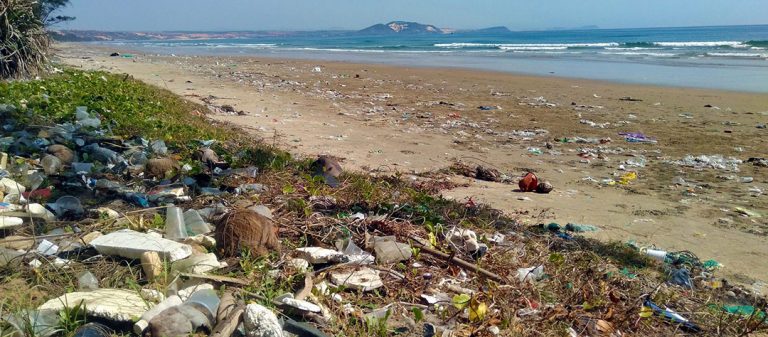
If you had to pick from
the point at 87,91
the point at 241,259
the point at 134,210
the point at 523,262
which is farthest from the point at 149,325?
the point at 87,91

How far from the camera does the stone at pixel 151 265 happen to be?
8.42ft

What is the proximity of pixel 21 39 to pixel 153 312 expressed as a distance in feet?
28.9

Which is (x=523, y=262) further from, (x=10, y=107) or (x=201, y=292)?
(x=10, y=107)

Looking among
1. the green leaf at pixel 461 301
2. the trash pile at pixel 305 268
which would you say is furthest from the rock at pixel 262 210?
the green leaf at pixel 461 301

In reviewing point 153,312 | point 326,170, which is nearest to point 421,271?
point 153,312

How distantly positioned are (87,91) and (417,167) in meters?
A: 4.76

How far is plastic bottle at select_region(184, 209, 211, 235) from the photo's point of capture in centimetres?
318

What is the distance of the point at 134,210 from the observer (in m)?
3.41

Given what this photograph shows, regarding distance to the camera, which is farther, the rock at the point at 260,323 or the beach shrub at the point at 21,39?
the beach shrub at the point at 21,39

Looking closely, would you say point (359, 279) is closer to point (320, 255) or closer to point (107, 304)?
point (320, 255)

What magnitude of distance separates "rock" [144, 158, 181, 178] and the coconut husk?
157 cm

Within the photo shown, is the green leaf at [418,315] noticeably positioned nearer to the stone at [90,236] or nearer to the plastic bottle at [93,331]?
the plastic bottle at [93,331]

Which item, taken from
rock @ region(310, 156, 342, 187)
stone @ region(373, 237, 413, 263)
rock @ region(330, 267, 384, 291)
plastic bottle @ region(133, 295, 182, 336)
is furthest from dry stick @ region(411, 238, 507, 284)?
rock @ region(310, 156, 342, 187)

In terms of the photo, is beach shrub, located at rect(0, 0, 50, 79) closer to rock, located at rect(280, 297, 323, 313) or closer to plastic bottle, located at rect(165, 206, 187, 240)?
plastic bottle, located at rect(165, 206, 187, 240)
